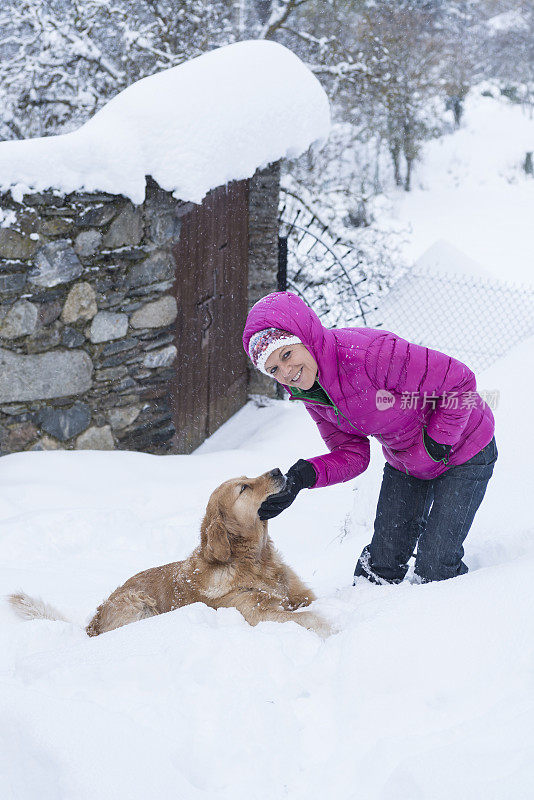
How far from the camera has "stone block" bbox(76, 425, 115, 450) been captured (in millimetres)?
5695

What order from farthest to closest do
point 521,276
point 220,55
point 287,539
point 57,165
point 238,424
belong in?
point 521,276, point 238,424, point 220,55, point 57,165, point 287,539

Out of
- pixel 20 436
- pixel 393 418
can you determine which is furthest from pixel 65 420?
pixel 393 418

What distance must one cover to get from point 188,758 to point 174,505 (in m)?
3.22

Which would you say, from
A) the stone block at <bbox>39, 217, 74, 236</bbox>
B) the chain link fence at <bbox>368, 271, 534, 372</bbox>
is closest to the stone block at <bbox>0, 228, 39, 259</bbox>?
the stone block at <bbox>39, 217, 74, 236</bbox>

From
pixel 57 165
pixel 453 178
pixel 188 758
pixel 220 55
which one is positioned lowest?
pixel 453 178

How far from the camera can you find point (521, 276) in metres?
12.8

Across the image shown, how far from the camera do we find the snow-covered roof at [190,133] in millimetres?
5004

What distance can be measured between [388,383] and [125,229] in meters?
3.44

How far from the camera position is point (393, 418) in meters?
2.65

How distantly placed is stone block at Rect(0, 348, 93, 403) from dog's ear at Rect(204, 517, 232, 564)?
277 centimetres

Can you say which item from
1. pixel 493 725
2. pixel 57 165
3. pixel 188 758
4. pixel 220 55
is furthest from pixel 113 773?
pixel 220 55

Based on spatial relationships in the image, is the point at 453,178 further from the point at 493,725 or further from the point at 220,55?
the point at 493,725

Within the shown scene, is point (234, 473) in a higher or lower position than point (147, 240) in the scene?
lower

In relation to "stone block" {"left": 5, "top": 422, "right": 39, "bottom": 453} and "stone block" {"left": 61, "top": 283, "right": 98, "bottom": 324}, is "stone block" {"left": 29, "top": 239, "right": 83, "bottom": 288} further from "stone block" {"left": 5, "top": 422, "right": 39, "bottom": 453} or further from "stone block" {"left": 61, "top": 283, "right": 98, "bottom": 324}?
"stone block" {"left": 5, "top": 422, "right": 39, "bottom": 453}
